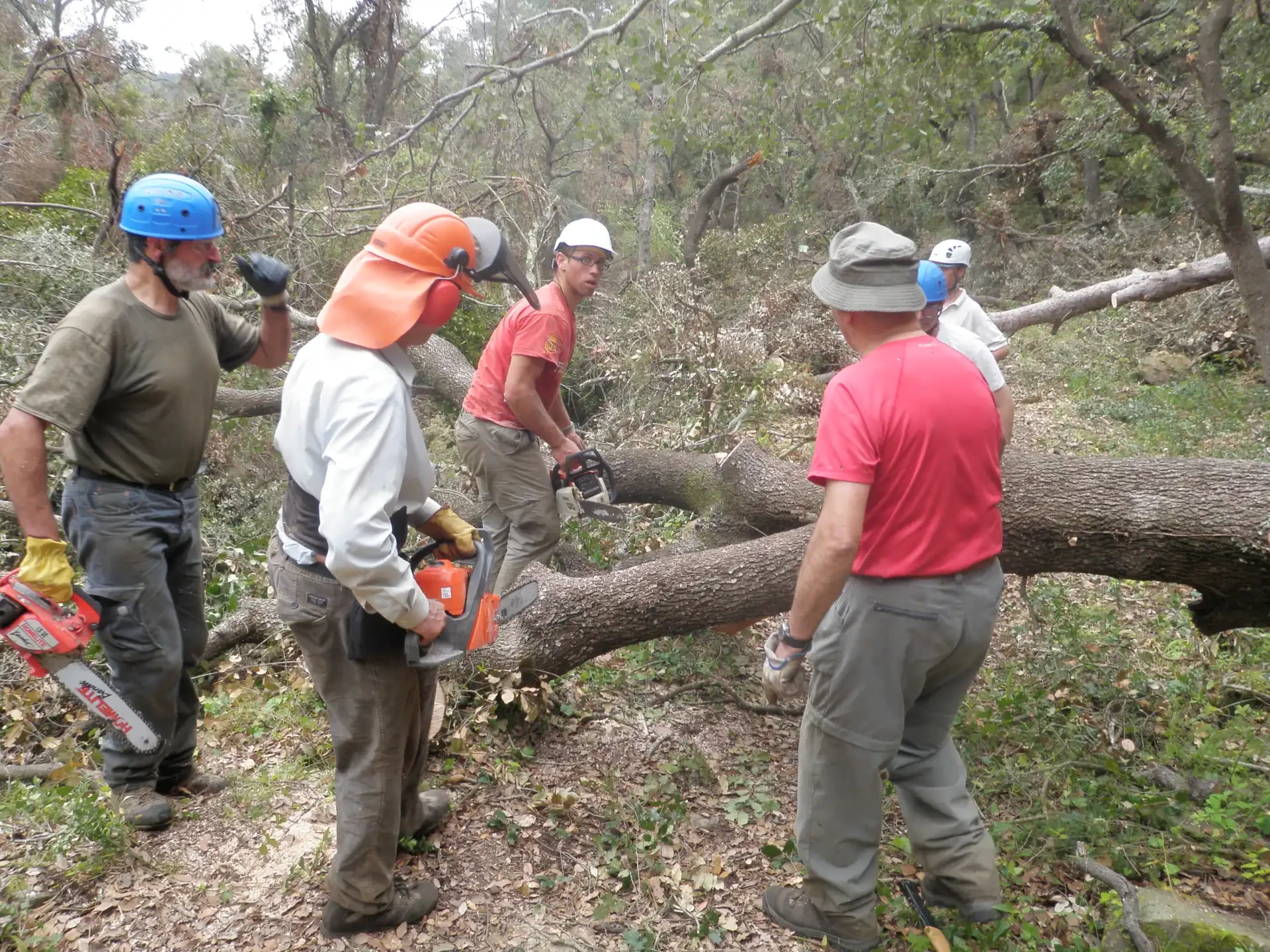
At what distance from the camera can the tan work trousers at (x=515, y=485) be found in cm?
402

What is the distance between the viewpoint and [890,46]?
5.28 meters

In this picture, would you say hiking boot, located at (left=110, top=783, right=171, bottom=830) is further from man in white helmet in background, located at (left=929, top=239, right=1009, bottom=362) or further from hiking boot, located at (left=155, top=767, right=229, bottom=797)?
man in white helmet in background, located at (left=929, top=239, right=1009, bottom=362)

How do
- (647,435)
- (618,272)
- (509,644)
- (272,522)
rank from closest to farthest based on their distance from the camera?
(509,644)
(272,522)
(647,435)
(618,272)

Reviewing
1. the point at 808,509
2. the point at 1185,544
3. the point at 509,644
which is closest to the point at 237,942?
the point at 509,644

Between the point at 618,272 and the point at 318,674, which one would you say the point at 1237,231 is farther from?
the point at 618,272

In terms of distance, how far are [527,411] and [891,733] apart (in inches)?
89.8

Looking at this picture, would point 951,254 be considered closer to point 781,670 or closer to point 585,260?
point 585,260

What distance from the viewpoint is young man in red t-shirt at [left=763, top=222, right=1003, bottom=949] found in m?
2.09

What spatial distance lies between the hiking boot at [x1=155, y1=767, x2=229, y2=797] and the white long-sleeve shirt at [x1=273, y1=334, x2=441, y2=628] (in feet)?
5.15

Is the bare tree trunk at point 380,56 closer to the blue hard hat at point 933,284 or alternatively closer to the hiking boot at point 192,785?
the blue hard hat at point 933,284

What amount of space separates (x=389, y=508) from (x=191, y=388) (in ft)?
4.01

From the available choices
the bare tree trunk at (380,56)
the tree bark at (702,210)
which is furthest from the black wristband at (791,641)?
the bare tree trunk at (380,56)

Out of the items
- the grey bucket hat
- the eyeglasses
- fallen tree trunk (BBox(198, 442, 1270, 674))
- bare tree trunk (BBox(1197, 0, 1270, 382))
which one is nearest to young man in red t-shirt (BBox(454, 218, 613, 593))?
the eyeglasses

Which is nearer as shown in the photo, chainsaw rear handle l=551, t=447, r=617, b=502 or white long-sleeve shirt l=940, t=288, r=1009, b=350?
chainsaw rear handle l=551, t=447, r=617, b=502
